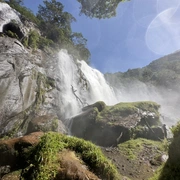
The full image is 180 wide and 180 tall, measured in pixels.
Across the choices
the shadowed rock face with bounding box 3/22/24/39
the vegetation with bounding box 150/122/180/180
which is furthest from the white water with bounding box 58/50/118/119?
the vegetation with bounding box 150/122/180/180

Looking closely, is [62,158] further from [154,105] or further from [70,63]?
[70,63]

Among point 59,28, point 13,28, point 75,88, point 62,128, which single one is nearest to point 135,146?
point 62,128

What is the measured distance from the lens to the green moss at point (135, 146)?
35.5ft

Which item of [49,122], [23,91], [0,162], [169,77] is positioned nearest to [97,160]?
[0,162]

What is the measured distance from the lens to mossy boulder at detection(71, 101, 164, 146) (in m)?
13.4

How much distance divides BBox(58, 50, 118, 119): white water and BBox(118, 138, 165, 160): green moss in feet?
26.0

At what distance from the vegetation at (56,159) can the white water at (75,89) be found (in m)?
12.3

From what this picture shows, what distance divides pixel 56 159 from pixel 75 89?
18.6m

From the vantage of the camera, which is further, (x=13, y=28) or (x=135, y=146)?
(x=13, y=28)

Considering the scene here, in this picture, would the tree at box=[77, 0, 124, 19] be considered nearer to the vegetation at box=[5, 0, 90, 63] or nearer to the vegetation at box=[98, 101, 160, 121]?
the vegetation at box=[98, 101, 160, 121]

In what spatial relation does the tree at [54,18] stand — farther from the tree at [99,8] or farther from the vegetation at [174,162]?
the vegetation at [174,162]

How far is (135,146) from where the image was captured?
11938 millimetres

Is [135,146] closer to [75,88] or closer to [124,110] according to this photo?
[124,110]

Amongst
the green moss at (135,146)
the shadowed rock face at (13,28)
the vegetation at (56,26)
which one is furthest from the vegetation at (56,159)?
the vegetation at (56,26)
